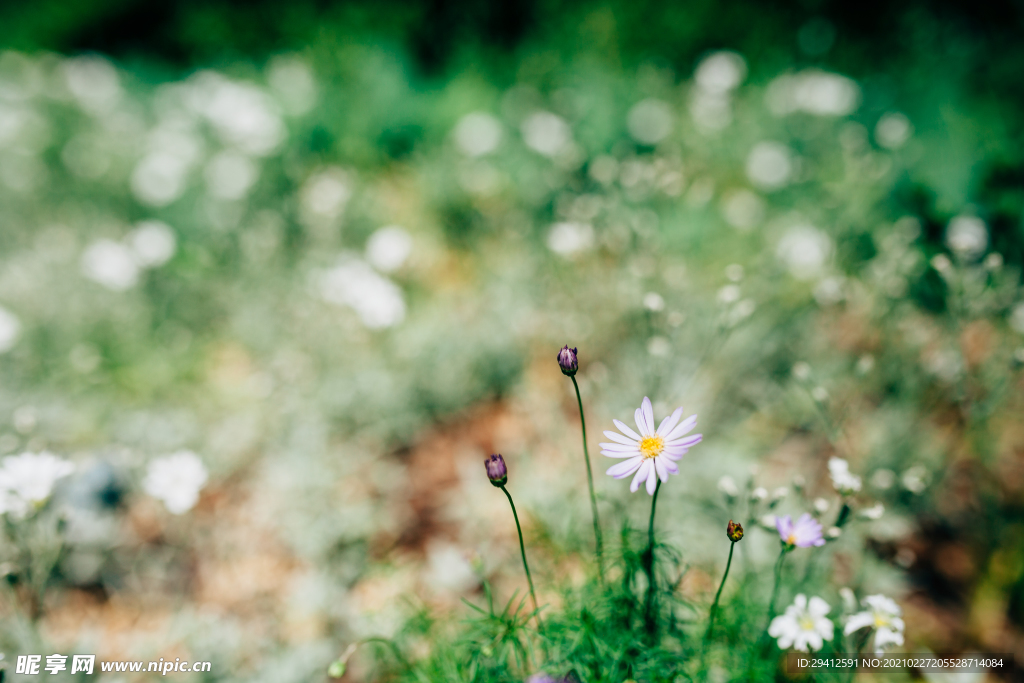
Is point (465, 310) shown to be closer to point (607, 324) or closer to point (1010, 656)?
point (607, 324)

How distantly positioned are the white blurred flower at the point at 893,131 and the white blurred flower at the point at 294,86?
407 centimetres

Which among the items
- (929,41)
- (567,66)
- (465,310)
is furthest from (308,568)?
(929,41)

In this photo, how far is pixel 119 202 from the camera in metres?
3.44

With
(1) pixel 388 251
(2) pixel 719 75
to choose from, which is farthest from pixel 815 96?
(1) pixel 388 251

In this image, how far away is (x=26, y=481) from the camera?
1.39m

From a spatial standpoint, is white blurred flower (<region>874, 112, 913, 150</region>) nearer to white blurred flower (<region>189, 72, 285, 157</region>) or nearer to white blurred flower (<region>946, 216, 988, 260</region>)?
white blurred flower (<region>946, 216, 988, 260</region>)

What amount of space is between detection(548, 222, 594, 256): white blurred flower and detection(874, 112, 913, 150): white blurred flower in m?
2.07

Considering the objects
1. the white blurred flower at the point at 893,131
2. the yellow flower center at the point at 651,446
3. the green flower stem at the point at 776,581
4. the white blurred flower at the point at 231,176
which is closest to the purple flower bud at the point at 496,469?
the yellow flower center at the point at 651,446

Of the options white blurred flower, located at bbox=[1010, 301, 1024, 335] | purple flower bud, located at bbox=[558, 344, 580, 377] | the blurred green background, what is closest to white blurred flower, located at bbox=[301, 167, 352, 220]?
the blurred green background

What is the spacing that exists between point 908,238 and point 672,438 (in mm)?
2009

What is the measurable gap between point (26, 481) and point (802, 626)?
207cm

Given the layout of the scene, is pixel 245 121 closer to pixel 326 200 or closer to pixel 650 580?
pixel 326 200

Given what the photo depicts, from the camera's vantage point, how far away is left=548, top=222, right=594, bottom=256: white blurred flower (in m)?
2.18

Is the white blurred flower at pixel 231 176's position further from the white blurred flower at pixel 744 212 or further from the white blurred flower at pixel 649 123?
the white blurred flower at pixel 744 212
